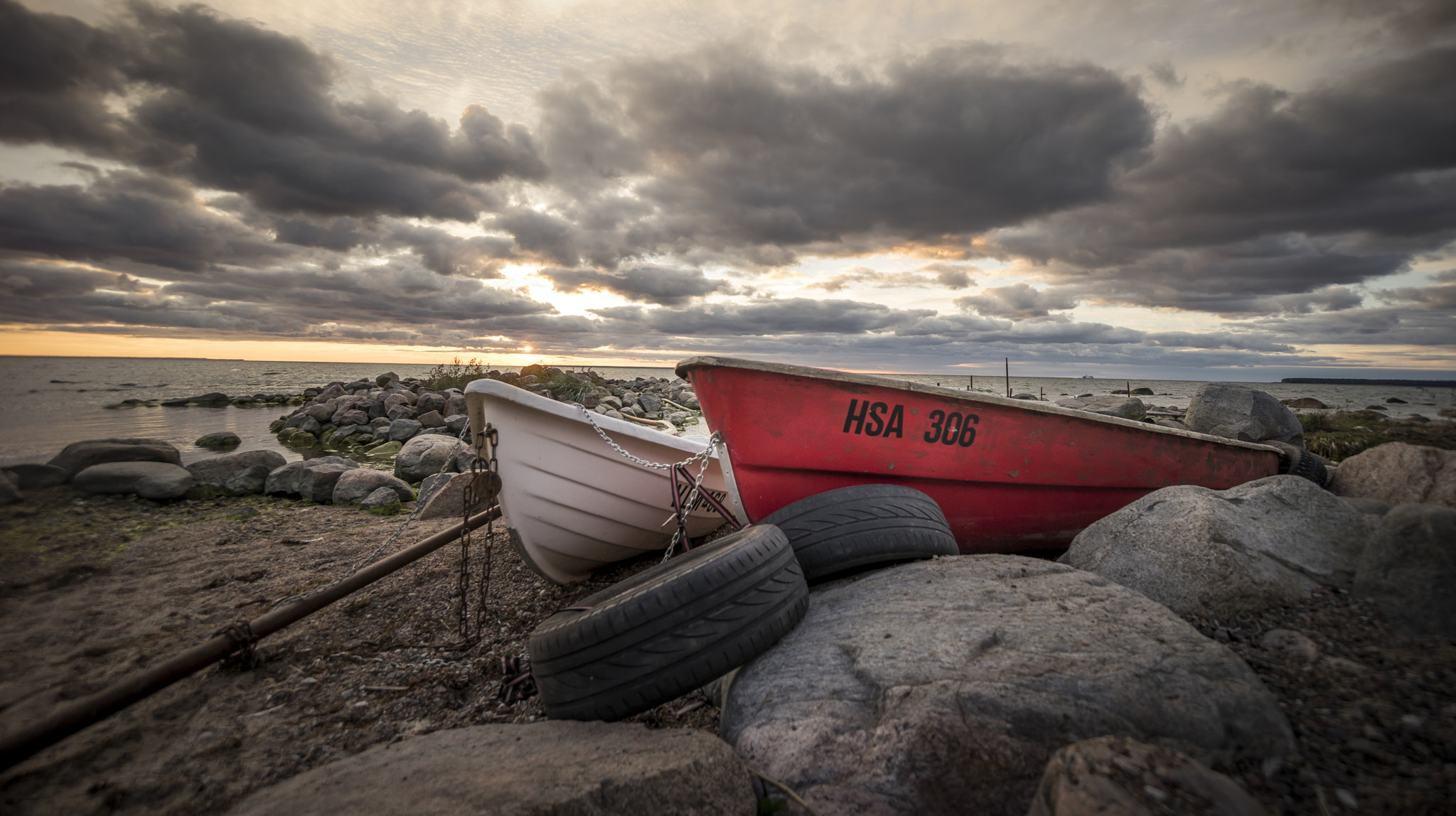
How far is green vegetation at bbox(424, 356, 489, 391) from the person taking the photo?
2267 cm

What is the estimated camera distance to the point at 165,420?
60.6 feet

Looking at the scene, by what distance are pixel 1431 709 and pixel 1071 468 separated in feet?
10.4

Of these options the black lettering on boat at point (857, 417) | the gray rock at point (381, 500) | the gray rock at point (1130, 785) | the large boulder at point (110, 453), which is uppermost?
the black lettering on boat at point (857, 417)

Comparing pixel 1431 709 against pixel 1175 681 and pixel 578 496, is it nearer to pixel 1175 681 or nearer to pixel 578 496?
pixel 1175 681

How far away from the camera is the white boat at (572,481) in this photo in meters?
4.24

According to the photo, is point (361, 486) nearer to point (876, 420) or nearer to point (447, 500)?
point (447, 500)

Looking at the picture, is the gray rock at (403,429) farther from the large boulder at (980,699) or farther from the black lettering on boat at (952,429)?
the large boulder at (980,699)

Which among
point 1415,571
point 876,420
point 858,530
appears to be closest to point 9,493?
point 858,530

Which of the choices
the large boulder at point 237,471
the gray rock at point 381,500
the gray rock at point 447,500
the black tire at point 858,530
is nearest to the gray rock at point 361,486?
the gray rock at point 381,500

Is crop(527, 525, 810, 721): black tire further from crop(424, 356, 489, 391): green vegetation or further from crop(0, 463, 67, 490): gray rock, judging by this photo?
crop(424, 356, 489, 391): green vegetation

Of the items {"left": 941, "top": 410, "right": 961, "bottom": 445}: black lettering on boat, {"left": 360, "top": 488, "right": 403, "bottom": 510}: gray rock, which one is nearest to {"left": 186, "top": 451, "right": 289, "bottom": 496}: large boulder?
{"left": 360, "top": 488, "right": 403, "bottom": 510}: gray rock

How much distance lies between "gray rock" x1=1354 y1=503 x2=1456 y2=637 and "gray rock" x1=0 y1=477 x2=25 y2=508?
1267 cm

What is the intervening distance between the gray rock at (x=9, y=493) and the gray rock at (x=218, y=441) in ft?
24.9

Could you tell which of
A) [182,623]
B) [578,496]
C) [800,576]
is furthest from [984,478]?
[182,623]
